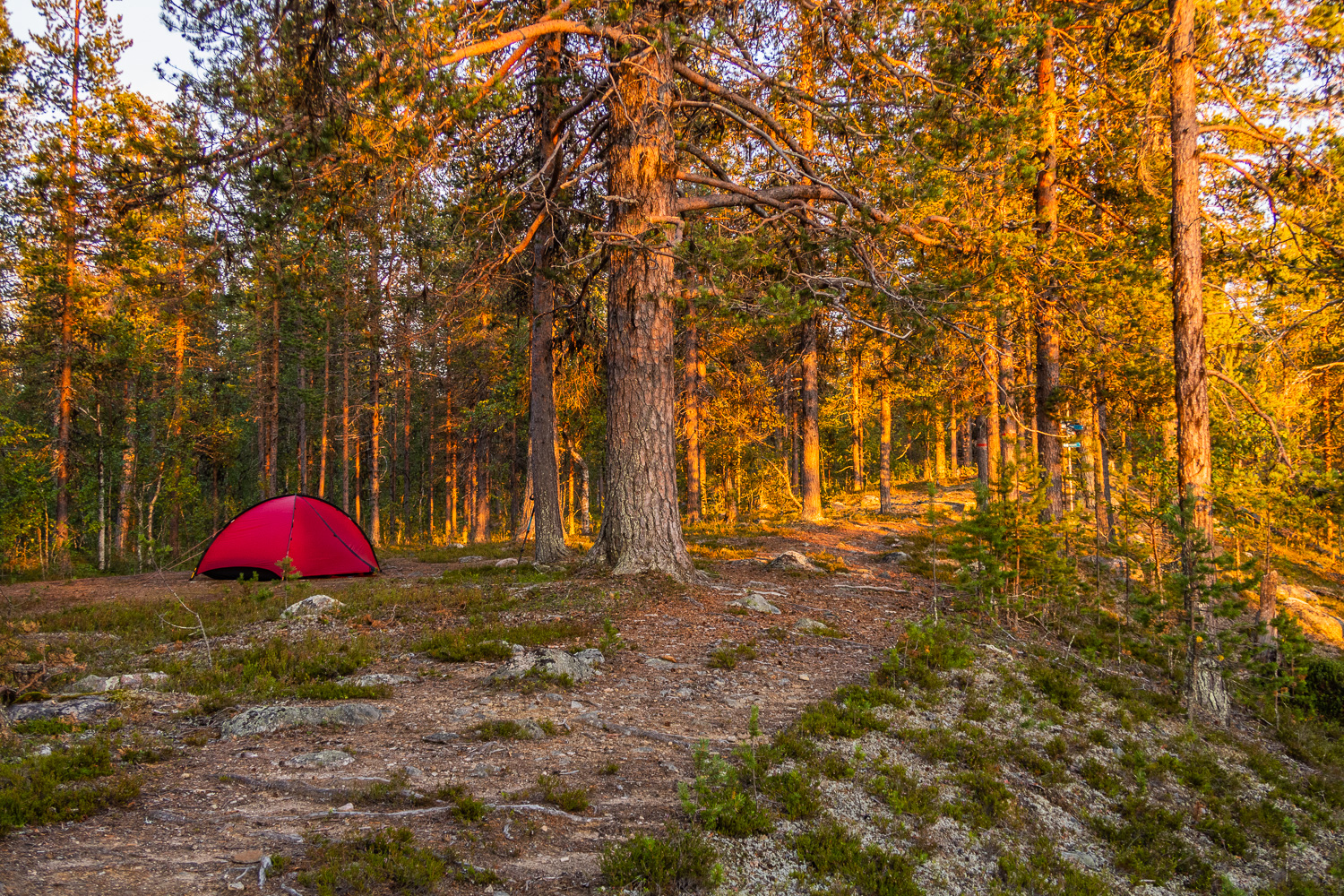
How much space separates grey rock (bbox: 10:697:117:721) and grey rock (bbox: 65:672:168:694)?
0.98 feet

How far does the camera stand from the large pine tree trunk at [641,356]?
9.16 meters

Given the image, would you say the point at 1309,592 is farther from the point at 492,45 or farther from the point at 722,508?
the point at 492,45

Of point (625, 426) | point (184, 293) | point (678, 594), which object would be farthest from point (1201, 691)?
point (184, 293)

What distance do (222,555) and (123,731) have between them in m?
8.20

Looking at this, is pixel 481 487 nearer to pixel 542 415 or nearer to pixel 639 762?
pixel 542 415

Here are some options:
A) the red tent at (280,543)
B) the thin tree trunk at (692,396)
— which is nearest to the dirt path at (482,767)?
the red tent at (280,543)

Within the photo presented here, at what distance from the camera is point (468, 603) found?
27.9ft

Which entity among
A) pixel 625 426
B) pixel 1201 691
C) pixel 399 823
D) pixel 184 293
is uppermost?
pixel 184 293

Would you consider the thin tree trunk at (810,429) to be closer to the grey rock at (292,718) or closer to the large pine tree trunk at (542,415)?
the large pine tree trunk at (542,415)

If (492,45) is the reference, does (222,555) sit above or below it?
below

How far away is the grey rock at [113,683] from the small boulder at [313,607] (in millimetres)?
2137

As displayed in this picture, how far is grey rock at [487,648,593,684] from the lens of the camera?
5.87m

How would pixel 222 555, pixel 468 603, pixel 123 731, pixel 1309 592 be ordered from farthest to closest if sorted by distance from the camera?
1. pixel 1309 592
2. pixel 222 555
3. pixel 468 603
4. pixel 123 731

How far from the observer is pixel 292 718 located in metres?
4.90
